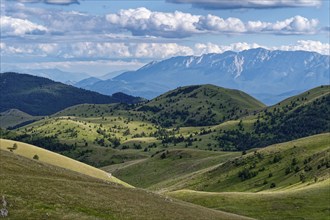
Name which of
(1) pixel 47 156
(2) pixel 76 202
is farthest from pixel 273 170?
(2) pixel 76 202

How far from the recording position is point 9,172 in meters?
56.5

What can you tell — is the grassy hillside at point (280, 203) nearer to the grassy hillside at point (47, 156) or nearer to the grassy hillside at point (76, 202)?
the grassy hillside at point (76, 202)

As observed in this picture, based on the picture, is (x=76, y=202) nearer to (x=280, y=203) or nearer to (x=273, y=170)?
(x=280, y=203)

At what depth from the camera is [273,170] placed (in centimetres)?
13512

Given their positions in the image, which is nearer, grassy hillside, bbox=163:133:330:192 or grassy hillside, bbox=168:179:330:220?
grassy hillside, bbox=168:179:330:220

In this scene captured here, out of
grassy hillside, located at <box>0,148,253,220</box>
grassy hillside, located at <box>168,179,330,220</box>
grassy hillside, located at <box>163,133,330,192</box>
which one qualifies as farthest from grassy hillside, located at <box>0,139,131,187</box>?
grassy hillside, located at <box>0,148,253,220</box>

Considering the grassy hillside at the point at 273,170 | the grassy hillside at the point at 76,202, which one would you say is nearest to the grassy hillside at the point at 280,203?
the grassy hillside at the point at 273,170

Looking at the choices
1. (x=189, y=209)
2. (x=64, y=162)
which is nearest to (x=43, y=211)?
(x=189, y=209)

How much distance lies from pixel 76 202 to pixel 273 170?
318 feet

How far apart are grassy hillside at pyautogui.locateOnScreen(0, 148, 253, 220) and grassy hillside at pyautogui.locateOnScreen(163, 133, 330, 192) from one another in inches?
2296

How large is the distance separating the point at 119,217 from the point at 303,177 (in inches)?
2971

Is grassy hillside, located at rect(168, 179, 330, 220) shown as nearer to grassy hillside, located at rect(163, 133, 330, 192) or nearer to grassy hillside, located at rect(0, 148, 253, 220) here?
grassy hillside, located at rect(163, 133, 330, 192)

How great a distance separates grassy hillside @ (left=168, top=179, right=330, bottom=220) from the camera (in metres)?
81.4

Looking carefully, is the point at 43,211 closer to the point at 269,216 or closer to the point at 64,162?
the point at 269,216
